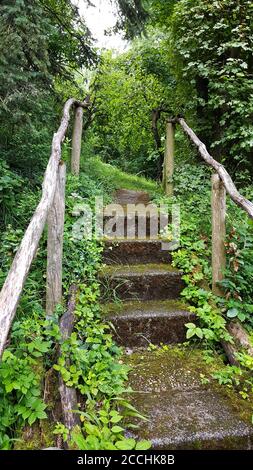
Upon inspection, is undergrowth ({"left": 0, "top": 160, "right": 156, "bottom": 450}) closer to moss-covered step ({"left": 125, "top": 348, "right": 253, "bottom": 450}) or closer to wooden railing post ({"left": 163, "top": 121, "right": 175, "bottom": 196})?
moss-covered step ({"left": 125, "top": 348, "right": 253, "bottom": 450})

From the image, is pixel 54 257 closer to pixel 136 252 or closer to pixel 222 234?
pixel 136 252

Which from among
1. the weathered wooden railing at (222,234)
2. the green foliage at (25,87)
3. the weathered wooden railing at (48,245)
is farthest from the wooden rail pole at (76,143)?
the weathered wooden railing at (222,234)

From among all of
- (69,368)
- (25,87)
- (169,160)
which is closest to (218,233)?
(69,368)

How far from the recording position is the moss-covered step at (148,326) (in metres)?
2.61

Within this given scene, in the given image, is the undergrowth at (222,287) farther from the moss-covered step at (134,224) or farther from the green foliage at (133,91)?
the green foliage at (133,91)

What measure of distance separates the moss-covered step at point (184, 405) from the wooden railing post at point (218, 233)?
2.24 feet

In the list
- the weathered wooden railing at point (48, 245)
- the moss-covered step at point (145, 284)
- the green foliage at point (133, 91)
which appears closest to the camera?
the weathered wooden railing at point (48, 245)

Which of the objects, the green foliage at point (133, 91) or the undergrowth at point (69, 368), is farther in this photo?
the green foliage at point (133, 91)

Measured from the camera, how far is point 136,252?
345 cm

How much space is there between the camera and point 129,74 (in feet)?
28.3

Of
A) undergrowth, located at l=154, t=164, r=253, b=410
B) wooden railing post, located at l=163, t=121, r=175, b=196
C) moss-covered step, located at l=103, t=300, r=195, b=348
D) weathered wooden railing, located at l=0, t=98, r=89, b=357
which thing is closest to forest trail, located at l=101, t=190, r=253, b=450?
moss-covered step, located at l=103, t=300, r=195, b=348
